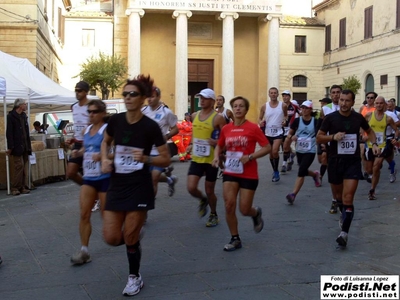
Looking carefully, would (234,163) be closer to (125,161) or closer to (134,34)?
(125,161)

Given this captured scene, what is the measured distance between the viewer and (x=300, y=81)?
Answer: 42.9 meters

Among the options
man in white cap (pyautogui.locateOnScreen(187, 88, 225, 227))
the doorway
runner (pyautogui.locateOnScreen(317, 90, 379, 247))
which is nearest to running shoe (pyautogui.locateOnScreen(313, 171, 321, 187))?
man in white cap (pyautogui.locateOnScreen(187, 88, 225, 227))

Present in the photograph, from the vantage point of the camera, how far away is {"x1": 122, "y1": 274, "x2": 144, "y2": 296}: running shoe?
482 cm

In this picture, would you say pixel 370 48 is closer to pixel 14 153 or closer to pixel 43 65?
pixel 43 65

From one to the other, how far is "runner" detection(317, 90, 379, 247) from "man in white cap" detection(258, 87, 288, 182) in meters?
5.23

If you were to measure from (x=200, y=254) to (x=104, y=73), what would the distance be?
29.8 m

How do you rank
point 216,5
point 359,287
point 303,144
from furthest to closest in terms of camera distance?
point 216,5 < point 303,144 < point 359,287

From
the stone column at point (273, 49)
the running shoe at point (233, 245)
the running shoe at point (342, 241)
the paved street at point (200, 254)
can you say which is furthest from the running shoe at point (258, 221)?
the stone column at point (273, 49)

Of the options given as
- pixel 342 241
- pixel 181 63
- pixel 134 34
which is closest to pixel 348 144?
pixel 342 241

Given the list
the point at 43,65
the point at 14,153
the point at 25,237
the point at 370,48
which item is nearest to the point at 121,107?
the point at 43,65

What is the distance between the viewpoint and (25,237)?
24.4 feet

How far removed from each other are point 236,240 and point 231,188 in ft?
2.05

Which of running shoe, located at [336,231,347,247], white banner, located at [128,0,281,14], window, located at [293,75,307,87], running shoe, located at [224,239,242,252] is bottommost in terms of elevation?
running shoe, located at [224,239,242,252]

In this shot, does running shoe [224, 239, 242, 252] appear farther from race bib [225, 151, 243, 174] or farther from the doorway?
the doorway
